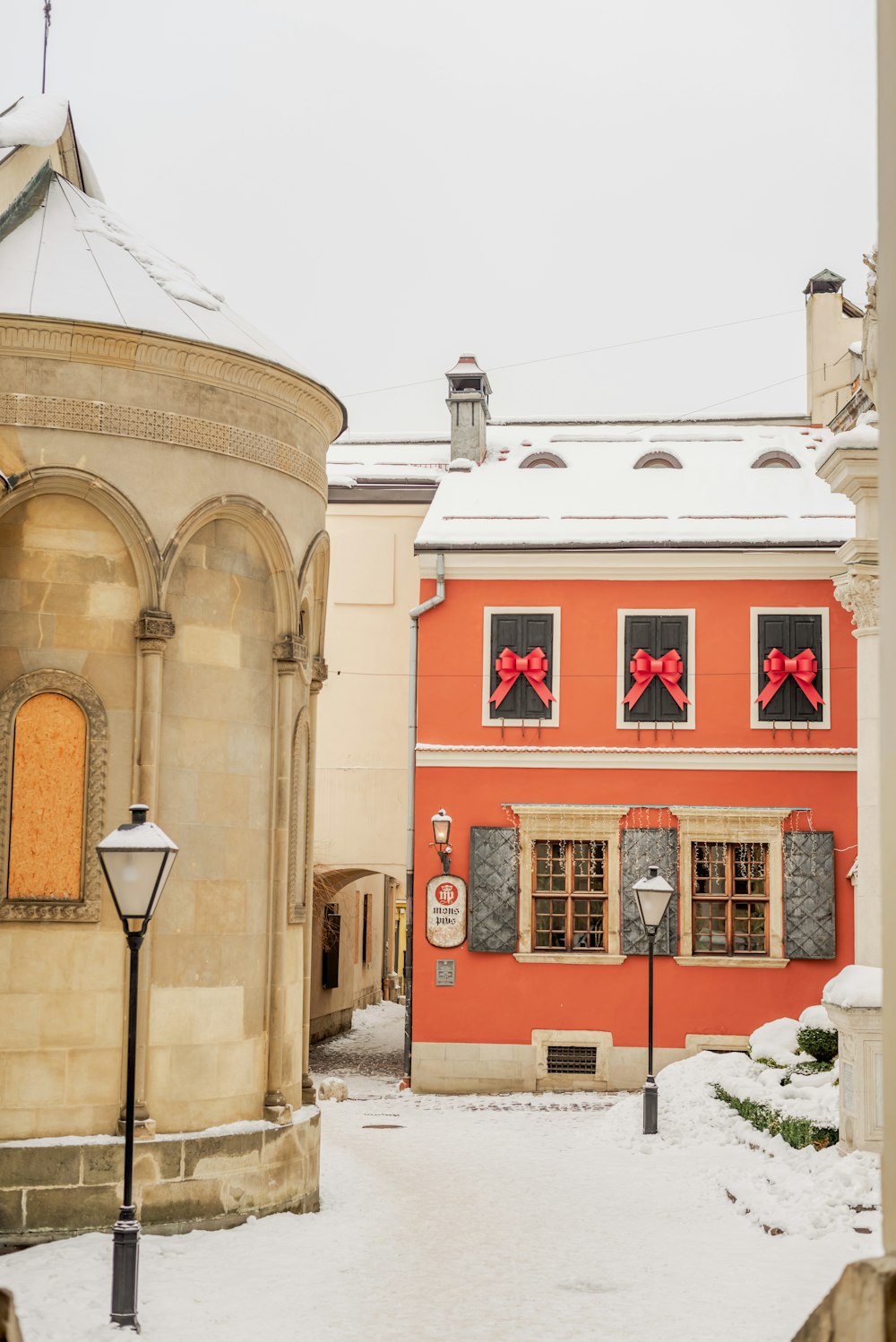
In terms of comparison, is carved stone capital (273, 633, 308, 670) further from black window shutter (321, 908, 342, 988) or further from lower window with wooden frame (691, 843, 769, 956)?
black window shutter (321, 908, 342, 988)

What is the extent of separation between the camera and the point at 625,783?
24188 mm

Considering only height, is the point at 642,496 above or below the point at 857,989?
above

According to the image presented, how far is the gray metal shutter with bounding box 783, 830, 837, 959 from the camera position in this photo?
23.4 m

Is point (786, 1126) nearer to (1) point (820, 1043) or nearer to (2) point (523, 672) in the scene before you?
(1) point (820, 1043)

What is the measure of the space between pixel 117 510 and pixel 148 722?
172 cm

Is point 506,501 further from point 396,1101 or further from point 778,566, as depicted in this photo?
point 396,1101

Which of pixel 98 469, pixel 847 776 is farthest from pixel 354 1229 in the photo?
pixel 847 776

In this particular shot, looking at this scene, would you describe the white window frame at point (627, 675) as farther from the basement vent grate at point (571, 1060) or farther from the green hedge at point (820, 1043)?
the green hedge at point (820, 1043)

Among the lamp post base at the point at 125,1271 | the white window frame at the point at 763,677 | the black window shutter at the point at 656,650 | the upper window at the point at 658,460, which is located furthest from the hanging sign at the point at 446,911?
the lamp post base at the point at 125,1271

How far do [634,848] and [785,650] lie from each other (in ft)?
12.6

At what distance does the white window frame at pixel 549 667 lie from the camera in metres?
24.4

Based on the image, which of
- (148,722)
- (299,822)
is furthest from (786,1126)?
(148,722)

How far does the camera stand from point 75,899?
12.3 m

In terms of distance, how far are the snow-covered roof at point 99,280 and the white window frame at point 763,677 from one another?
12130 mm
